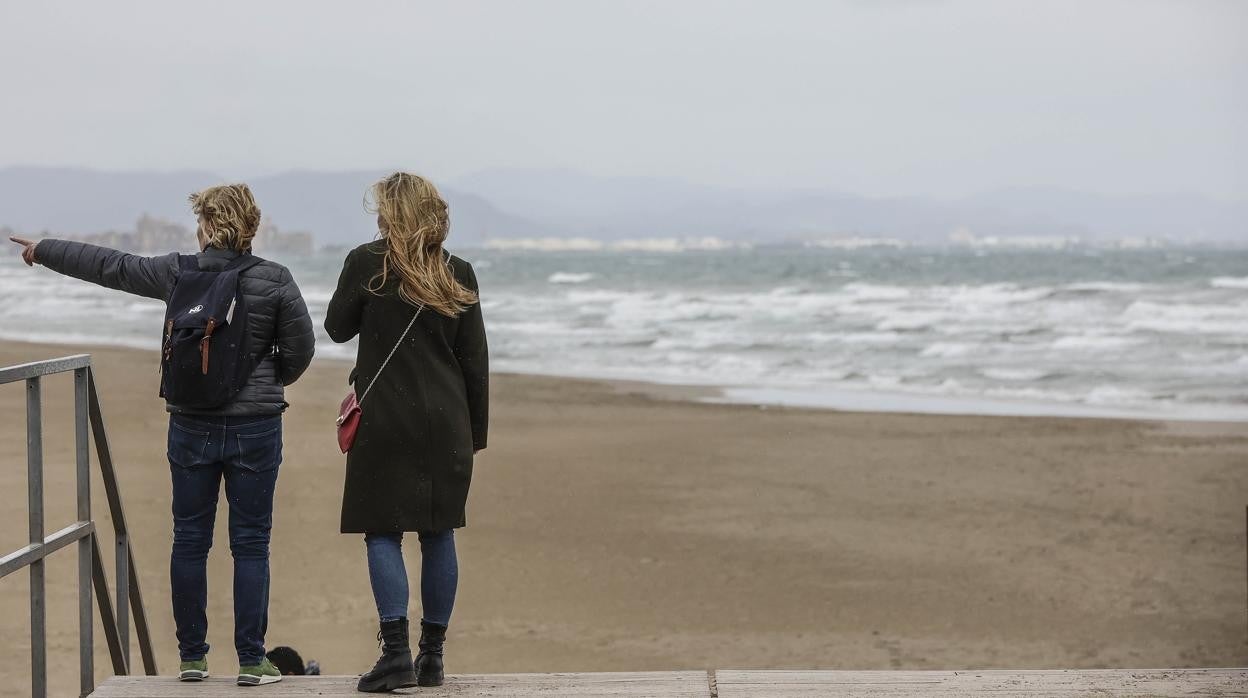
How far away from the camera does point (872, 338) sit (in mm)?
26328

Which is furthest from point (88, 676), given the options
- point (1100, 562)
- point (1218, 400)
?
point (1218, 400)

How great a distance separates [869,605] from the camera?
7.16 meters

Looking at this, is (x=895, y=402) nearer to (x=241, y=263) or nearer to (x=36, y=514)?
(x=241, y=263)

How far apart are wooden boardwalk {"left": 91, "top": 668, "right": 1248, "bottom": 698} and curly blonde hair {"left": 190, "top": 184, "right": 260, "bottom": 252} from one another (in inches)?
49.5

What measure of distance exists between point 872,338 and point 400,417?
23.5 metres

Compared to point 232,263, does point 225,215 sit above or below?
above

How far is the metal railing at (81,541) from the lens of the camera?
3357 millimetres

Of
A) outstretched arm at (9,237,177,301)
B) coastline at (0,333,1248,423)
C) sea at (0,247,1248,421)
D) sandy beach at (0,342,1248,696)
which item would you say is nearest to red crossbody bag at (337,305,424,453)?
→ outstretched arm at (9,237,177,301)

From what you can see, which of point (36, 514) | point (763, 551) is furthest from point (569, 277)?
point (36, 514)

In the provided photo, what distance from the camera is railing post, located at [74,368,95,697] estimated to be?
3.71m

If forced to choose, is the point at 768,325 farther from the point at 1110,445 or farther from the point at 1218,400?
the point at 1110,445

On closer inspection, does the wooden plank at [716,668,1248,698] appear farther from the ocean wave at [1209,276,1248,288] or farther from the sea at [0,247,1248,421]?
the ocean wave at [1209,276,1248,288]

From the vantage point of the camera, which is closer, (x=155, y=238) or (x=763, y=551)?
(x=763, y=551)

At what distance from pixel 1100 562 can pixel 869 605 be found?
1862mm
